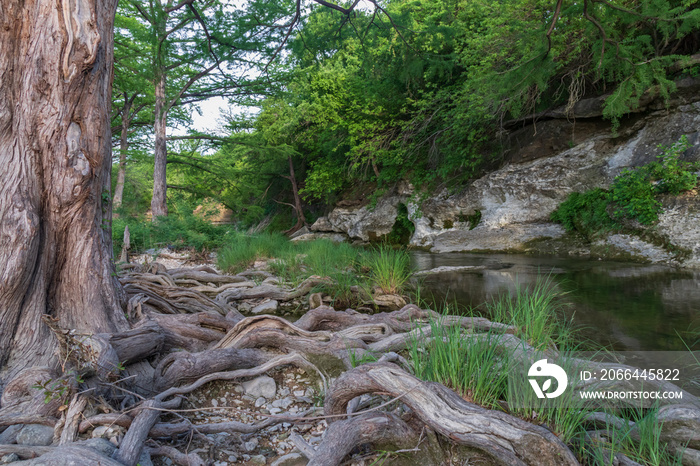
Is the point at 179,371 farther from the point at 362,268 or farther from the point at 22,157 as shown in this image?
the point at 362,268

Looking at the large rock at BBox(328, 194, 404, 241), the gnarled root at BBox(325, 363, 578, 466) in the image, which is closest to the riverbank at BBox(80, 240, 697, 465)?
the gnarled root at BBox(325, 363, 578, 466)

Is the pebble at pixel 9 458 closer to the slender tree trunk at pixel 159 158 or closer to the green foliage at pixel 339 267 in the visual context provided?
the green foliage at pixel 339 267

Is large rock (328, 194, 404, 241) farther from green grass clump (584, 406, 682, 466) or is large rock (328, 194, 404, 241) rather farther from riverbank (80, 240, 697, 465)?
green grass clump (584, 406, 682, 466)

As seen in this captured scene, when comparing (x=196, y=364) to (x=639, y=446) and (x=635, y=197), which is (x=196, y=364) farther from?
(x=635, y=197)

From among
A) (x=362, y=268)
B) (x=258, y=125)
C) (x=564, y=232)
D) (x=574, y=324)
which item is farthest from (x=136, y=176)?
(x=574, y=324)

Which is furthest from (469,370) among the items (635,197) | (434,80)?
(434,80)

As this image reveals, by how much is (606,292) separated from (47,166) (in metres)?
6.66

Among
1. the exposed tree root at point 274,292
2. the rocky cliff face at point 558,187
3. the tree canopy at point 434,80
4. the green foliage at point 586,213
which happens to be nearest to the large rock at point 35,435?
the exposed tree root at point 274,292

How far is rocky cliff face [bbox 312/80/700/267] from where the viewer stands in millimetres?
7852

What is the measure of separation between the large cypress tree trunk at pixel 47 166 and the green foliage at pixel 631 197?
31.2 ft

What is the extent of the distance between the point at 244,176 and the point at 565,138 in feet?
39.4

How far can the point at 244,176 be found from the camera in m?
16.5

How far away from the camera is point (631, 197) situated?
329 inches

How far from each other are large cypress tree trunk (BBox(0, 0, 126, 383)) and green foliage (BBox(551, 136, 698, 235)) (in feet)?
31.2
